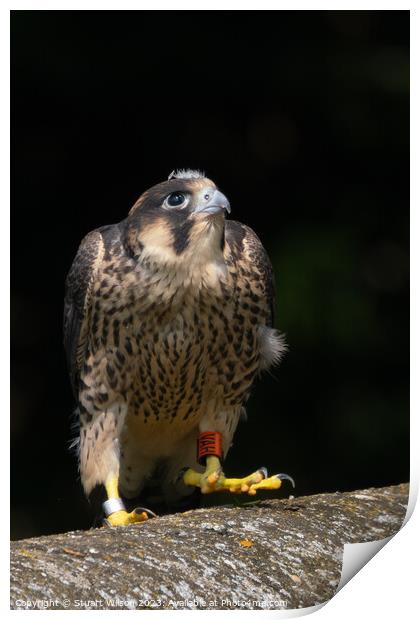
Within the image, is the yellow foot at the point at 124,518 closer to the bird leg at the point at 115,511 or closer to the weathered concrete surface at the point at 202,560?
the bird leg at the point at 115,511

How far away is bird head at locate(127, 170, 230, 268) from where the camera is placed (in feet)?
16.5

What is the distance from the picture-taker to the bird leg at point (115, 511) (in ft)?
16.9

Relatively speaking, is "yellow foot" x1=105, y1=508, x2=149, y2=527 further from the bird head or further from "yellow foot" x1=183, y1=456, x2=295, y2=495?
the bird head

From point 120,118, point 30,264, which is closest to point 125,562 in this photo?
point 30,264

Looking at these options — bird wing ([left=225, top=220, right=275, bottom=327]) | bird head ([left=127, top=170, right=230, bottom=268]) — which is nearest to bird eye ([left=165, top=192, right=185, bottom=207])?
bird head ([left=127, top=170, right=230, bottom=268])

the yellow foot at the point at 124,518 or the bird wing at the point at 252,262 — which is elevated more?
the bird wing at the point at 252,262

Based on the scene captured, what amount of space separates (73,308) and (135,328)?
277 mm

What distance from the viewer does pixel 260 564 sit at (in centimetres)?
449

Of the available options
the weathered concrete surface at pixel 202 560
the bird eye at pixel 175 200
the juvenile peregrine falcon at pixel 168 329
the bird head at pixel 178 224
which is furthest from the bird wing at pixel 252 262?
the weathered concrete surface at pixel 202 560

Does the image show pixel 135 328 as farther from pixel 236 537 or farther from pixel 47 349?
pixel 236 537

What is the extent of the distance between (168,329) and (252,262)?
379 millimetres

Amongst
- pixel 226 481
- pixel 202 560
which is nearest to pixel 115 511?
pixel 226 481

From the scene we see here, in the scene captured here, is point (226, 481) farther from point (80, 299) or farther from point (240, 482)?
point (80, 299)

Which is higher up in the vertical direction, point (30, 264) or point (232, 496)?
point (30, 264)
